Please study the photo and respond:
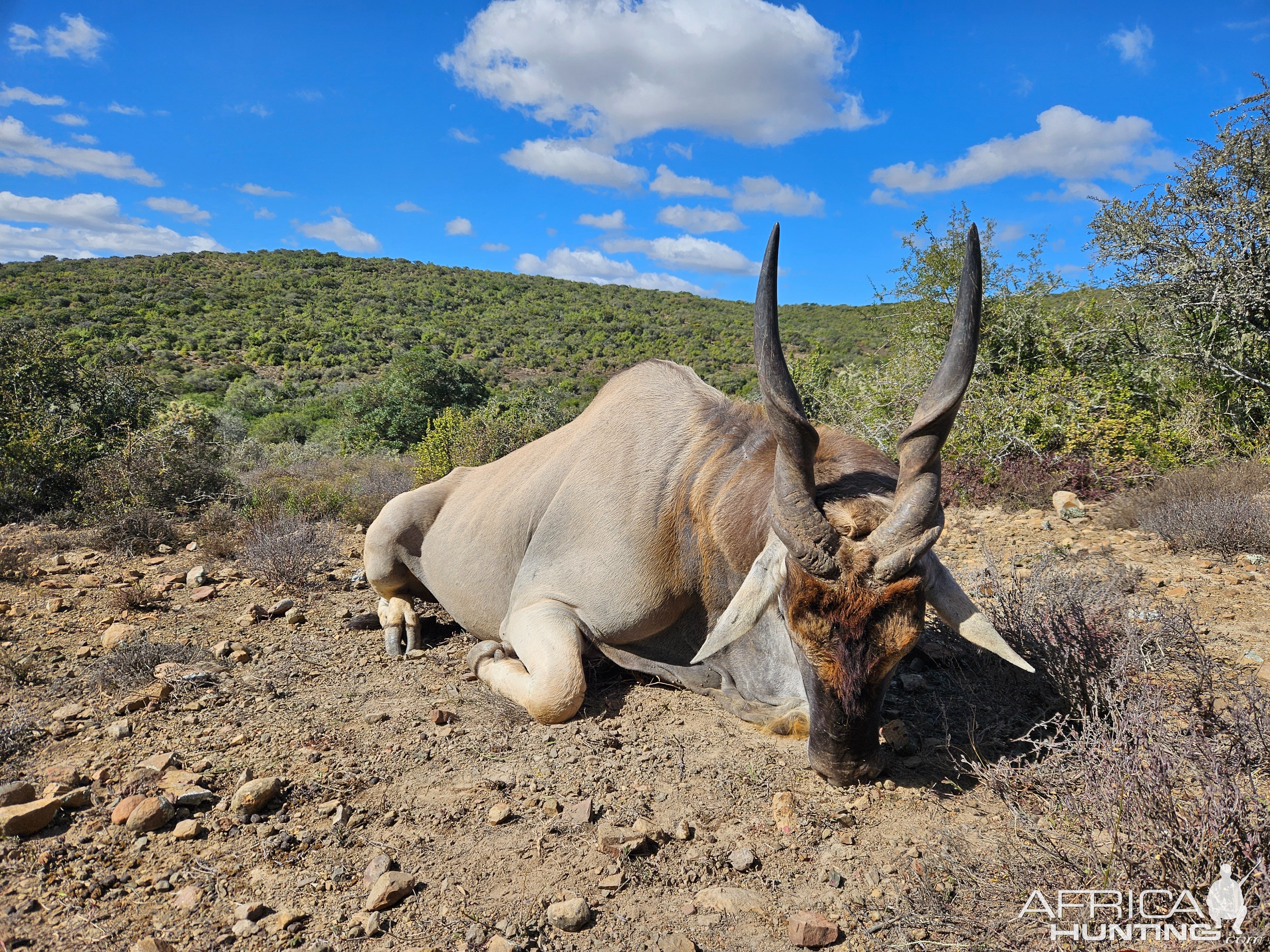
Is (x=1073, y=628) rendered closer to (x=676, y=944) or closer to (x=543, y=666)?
(x=676, y=944)

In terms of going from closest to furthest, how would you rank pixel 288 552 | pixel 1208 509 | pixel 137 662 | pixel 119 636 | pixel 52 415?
pixel 137 662 < pixel 119 636 < pixel 1208 509 < pixel 288 552 < pixel 52 415

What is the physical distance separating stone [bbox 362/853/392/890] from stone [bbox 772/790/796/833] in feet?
4.79

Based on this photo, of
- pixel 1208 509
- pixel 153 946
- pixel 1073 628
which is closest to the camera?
pixel 153 946

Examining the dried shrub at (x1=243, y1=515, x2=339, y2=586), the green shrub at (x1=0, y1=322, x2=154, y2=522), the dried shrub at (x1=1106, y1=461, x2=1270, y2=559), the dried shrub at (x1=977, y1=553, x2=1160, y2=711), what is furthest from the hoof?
the green shrub at (x1=0, y1=322, x2=154, y2=522)

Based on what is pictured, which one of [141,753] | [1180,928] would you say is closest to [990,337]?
[1180,928]

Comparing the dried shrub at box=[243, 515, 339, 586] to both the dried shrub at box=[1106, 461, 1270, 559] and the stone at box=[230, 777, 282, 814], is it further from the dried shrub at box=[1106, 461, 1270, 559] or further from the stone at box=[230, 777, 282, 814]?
the dried shrub at box=[1106, 461, 1270, 559]

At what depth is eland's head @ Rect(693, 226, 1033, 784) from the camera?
8.89ft

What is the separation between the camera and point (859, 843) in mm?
2699

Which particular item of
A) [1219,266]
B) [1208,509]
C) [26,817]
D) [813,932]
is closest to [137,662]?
[26,817]

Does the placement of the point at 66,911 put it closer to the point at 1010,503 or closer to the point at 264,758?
the point at 264,758

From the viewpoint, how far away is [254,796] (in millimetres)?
2973

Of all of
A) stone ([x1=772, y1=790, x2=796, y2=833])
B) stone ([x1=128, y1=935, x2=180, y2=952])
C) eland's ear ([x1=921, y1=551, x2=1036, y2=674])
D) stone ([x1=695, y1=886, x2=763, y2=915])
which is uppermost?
eland's ear ([x1=921, y1=551, x2=1036, y2=674])

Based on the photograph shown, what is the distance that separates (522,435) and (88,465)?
5.38m

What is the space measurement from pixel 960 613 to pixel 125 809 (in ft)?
11.4
